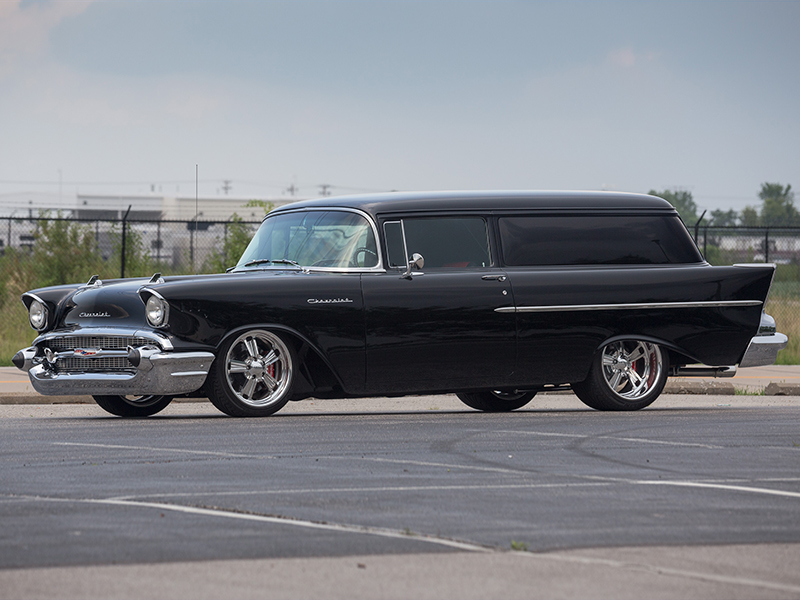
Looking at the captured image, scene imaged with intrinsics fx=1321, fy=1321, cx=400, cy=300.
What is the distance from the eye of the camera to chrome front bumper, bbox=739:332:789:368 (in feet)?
38.3

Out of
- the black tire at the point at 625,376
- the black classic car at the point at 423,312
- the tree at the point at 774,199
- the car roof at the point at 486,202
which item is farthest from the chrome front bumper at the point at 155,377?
the tree at the point at 774,199

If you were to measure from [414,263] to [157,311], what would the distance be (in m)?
2.02

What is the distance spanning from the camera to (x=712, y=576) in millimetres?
4820

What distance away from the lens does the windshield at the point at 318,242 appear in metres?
10.6

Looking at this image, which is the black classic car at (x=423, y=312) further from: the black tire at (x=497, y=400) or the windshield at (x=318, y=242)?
the black tire at (x=497, y=400)

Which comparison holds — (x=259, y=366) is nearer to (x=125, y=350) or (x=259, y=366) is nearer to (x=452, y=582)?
(x=125, y=350)

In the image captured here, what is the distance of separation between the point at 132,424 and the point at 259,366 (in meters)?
1.05

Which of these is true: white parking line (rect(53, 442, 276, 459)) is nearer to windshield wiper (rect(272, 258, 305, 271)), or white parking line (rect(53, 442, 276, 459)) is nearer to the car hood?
the car hood

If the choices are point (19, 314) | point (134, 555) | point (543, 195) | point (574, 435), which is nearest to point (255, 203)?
point (19, 314)

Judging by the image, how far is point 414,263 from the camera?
10.4 metres

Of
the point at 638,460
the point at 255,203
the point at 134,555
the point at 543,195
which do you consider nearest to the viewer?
the point at 134,555

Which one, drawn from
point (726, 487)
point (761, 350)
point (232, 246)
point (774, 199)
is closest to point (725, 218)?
point (232, 246)

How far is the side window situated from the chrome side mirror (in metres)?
0.09

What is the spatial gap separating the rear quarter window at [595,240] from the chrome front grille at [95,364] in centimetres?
322
